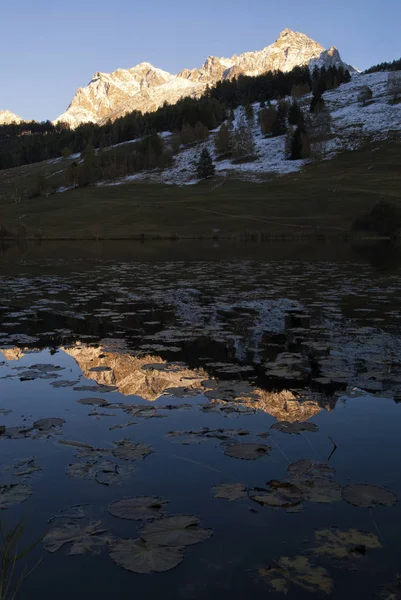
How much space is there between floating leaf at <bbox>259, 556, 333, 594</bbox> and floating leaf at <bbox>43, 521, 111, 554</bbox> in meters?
2.10

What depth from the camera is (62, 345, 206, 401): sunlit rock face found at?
42.4ft

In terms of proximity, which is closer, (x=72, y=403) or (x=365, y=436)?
(x=365, y=436)

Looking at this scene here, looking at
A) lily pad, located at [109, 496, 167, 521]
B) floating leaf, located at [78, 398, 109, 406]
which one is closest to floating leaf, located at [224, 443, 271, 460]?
lily pad, located at [109, 496, 167, 521]

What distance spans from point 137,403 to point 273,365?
15.0 ft

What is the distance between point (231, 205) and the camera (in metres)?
138

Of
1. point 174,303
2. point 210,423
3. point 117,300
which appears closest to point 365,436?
point 210,423

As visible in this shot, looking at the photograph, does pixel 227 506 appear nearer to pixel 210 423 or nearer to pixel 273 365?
pixel 210 423

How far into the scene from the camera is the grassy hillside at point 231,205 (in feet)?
394

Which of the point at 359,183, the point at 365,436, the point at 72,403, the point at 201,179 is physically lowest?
the point at 365,436

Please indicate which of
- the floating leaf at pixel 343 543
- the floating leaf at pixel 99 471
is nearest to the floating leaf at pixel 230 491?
the floating leaf at pixel 343 543

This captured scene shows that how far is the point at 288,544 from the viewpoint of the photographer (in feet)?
20.9

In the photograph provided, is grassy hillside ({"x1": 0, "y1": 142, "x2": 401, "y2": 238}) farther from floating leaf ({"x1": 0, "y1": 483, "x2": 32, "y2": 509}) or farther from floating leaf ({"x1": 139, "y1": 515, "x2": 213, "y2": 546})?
floating leaf ({"x1": 139, "y1": 515, "x2": 213, "y2": 546})

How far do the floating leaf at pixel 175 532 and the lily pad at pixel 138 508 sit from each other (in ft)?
0.79

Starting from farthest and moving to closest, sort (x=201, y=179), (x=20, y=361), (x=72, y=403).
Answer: (x=201, y=179)
(x=20, y=361)
(x=72, y=403)
